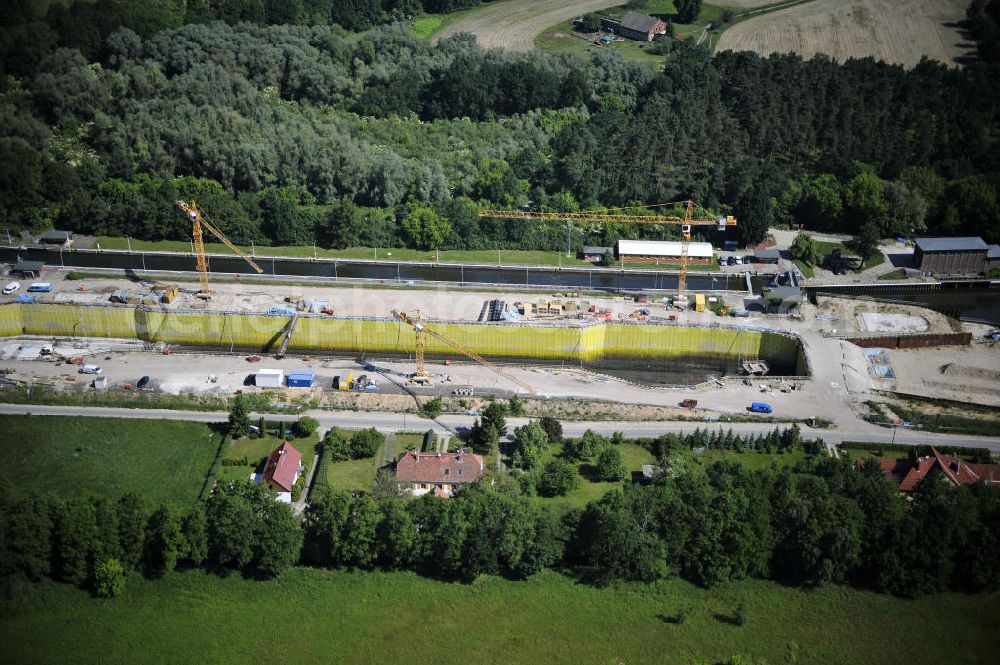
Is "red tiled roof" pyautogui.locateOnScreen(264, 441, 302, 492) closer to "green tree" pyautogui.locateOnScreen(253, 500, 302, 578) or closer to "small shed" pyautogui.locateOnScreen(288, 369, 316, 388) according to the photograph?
"green tree" pyautogui.locateOnScreen(253, 500, 302, 578)

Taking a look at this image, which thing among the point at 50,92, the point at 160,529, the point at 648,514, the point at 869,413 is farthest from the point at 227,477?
the point at 50,92

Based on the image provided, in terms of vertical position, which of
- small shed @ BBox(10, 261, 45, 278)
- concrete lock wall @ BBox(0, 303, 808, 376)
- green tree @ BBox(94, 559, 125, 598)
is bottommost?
green tree @ BBox(94, 559, 125, 598)

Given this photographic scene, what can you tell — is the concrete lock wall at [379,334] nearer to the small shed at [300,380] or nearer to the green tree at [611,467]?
the small shed at [300,380]

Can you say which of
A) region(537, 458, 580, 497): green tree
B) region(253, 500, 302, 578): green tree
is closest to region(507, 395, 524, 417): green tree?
region(537, 458, 580, 497): green tree

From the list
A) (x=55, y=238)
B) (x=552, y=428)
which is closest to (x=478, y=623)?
(x=552, y=428)

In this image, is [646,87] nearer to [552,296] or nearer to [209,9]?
[552,296]

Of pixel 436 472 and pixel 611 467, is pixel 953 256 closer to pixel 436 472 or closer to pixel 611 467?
pixel 611 467
